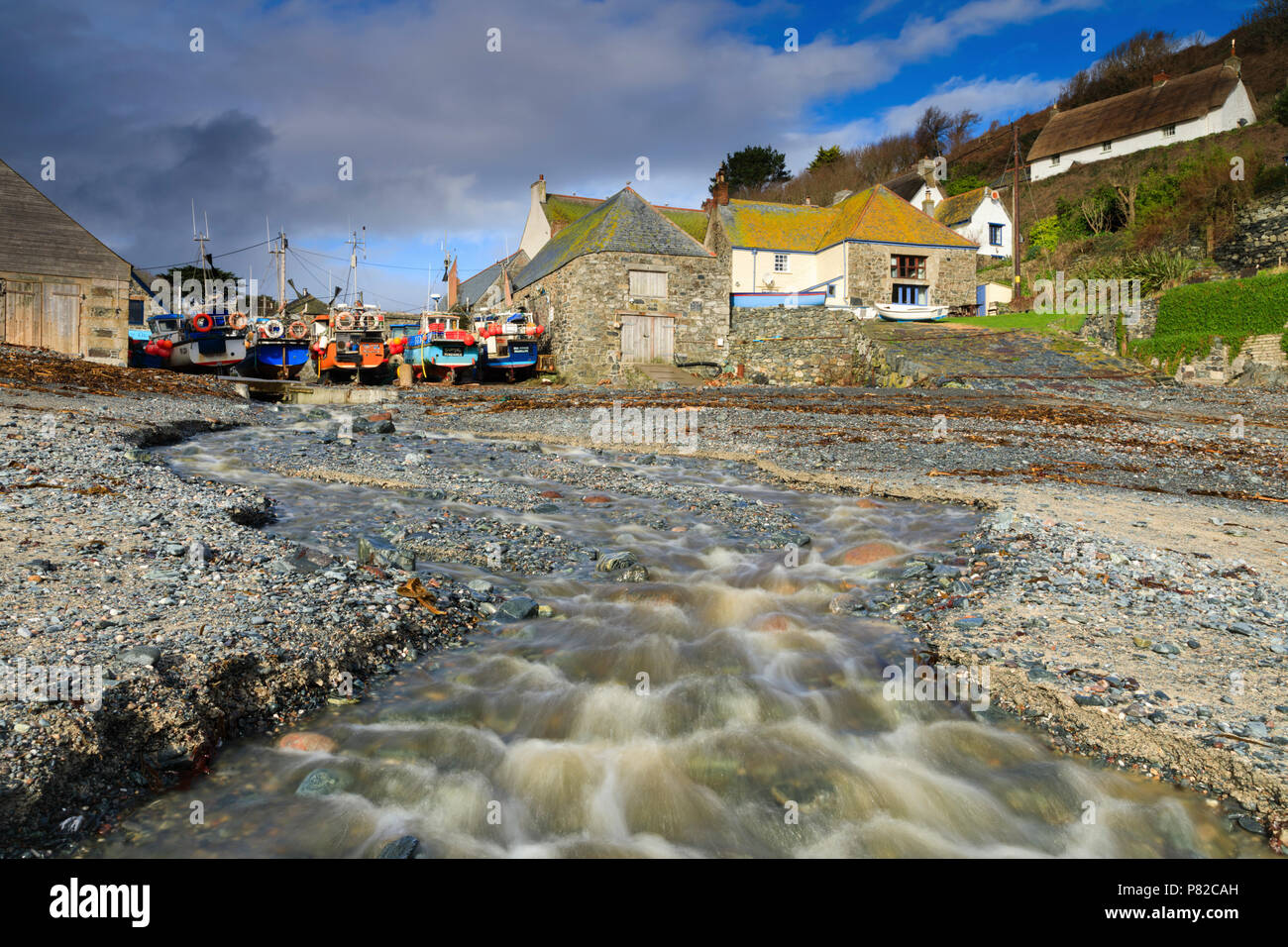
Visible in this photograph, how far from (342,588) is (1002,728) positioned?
391cm

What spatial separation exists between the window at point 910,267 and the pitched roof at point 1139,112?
27234 mm

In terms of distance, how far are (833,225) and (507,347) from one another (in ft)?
66.2

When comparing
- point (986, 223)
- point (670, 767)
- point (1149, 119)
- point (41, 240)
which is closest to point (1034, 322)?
point (986, 223)

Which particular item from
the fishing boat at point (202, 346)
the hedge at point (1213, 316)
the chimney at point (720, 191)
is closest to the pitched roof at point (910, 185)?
the chimney at point (720, 191)

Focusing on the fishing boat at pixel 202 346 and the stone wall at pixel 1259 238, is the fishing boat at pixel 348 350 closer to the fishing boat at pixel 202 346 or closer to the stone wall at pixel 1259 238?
the fishing boat at pixel 202 346

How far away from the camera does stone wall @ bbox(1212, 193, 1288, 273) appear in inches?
910

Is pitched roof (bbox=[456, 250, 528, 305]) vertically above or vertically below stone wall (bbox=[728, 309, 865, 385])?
above

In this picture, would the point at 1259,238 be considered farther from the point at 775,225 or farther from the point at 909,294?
the point at 775,225

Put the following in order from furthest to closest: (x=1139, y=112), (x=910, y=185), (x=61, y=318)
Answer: (x=910, y=185)
(x=1139, y=112)
(x=61, y=318)

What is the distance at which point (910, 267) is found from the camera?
3641 centimetres

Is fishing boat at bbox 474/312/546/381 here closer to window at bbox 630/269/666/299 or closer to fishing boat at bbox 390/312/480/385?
fishing boat at bbox 390/312/480/385

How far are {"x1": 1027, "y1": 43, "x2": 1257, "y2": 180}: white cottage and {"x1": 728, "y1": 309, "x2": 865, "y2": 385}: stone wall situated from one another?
36649 millimetres

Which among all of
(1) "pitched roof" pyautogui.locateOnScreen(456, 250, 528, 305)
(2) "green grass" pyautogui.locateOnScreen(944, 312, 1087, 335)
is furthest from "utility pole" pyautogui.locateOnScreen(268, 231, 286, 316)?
(2) "green grass" pyautogui.locateOnScreen(944, 312, 1087, 335)
